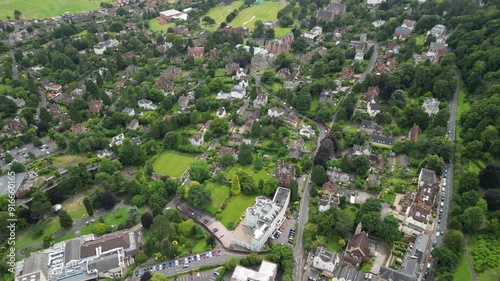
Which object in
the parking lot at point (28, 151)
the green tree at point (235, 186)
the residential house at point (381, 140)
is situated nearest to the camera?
the green tree at point (235, 186)

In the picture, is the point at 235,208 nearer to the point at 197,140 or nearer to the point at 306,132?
the point at 197,140

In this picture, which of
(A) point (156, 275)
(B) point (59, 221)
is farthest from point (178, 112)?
(A) point (156, 275)

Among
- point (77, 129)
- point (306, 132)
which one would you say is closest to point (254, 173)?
point (306, 132)

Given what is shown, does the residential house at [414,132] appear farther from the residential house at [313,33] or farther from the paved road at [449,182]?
the residential house at [313,33]

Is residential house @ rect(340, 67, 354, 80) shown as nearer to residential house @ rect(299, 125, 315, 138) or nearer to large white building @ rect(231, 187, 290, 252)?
residential house @ rect(299, 125, 315, 138)

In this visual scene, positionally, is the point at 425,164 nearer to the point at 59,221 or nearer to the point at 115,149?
the point at 115,149

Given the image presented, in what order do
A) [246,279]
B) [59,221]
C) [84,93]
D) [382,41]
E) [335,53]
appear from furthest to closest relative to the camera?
[382,41]
[335,53]
[84,93]
[59,221]
[246,279]

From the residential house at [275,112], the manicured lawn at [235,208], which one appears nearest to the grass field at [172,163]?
the manicured lawn at [235,208]
